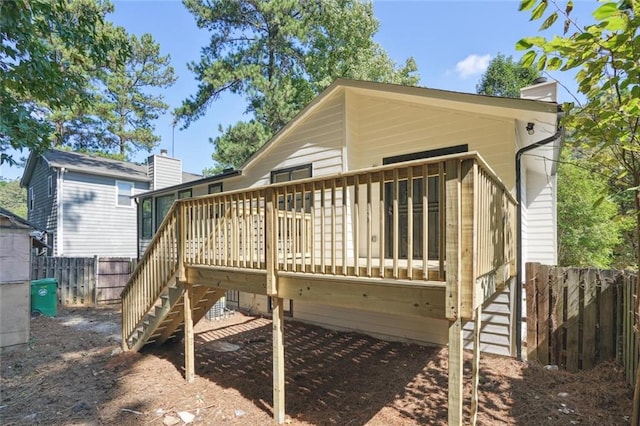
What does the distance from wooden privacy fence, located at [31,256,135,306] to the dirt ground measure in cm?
468

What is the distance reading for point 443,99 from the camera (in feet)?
17.9

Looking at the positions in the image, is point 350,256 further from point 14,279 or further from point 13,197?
point 13,197

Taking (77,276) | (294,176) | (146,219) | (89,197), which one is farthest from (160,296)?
(89,197)

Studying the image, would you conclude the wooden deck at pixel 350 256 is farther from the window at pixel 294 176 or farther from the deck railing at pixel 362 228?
the window at pixel 294 176

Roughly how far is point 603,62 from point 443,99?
11.2ft

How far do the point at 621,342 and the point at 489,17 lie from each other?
17.1 feet

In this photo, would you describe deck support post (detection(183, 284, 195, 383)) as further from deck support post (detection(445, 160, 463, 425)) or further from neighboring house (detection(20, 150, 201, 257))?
neighboring house (detection(20, 150, 201, 257))

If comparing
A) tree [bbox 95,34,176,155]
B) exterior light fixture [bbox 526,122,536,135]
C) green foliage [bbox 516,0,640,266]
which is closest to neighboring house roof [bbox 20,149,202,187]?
tree [bbox 95,34,176,155]

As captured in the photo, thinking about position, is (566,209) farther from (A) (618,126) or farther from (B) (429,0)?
(A) (618,126)

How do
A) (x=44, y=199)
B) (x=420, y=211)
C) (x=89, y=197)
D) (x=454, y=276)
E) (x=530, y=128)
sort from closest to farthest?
(x=454, y=276) → (x=530, y=128) → (x=420, y=211) → (x=89, y=197) → (x=44, y=199)

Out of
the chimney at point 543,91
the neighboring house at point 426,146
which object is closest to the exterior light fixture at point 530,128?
the neighboring house at point 426,146

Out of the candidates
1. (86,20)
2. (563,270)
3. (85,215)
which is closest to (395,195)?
(563,270)

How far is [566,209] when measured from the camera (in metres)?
12.9

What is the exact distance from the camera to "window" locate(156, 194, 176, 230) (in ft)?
41.5
